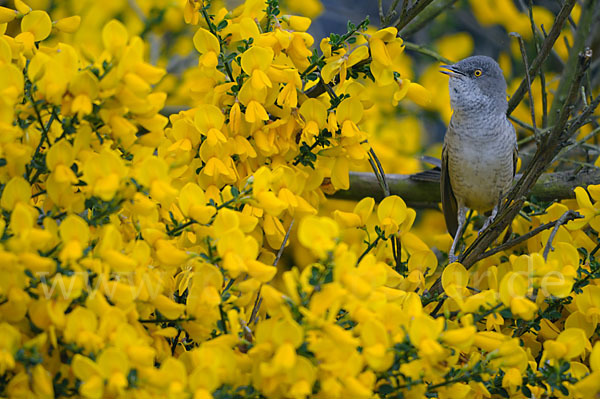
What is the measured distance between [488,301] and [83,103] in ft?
1.78

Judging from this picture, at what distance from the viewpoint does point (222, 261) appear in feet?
2.68

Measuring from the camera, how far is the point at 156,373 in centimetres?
73

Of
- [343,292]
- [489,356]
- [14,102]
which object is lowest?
[489,356]

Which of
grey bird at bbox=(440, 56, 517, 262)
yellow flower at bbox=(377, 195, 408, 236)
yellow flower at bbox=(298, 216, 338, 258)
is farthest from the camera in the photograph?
grey bird at bbox=(440, 56, 517, 262)

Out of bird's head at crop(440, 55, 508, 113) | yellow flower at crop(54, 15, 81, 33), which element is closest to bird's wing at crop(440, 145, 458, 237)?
bird's head at crop(440, 55, 508, 113)

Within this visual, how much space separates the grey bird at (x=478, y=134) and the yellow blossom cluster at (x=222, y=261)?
→ 59 centimetres

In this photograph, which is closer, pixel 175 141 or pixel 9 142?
pixel 9 142

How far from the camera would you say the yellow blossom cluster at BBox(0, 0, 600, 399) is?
0.75 m

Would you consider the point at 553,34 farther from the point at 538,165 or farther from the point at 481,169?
the point at 481,169

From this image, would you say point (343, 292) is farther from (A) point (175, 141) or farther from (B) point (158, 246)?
(A) point (175, 141)

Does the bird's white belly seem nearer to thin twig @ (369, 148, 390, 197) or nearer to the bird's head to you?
the bird's head

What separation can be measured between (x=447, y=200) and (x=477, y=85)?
29 centimetres

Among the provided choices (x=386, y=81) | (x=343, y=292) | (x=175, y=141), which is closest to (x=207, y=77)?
(x=175, y=141)

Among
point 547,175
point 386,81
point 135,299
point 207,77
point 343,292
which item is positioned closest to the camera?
point 343,292
